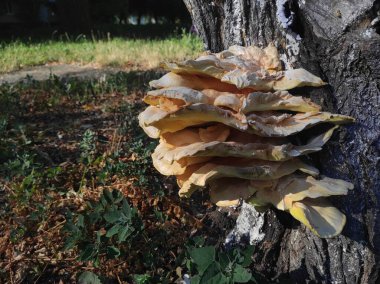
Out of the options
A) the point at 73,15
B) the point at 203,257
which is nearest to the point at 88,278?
the point at 203,257

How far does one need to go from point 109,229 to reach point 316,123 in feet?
2.98

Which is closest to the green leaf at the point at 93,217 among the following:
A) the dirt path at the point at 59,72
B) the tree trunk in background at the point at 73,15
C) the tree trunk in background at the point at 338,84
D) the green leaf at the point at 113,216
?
the green leaf at the point at 113,216

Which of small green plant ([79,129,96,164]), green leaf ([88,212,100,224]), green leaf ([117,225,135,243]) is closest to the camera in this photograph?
green leaf ([117,225,135,243])

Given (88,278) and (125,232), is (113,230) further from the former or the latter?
(88,278)

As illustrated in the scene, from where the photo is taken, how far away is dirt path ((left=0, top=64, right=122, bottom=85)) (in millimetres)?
6662

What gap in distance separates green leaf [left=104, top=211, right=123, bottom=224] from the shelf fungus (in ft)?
1.54

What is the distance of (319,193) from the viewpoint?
47.6 inches

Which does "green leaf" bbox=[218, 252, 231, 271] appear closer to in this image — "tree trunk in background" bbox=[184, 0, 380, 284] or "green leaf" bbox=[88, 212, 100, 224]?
"tree trunk in background" bbox=[184, 0, 380, 284]

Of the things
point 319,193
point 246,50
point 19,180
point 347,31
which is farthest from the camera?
point 19,180

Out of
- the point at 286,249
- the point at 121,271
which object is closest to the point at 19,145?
the point at 121,271

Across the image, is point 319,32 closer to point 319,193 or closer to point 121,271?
point 319,193

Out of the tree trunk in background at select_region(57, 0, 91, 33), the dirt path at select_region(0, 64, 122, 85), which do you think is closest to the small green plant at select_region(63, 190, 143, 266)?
the dirt path at select_region(0, 64, 122, 85)

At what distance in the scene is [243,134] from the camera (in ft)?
4.24

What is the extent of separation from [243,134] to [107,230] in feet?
A: 2.54
